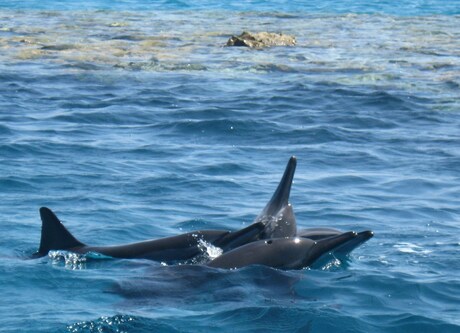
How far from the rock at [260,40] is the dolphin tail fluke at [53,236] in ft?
56.4

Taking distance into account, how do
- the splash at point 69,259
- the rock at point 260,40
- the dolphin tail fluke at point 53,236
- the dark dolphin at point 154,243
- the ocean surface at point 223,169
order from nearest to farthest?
1. the ocean surface at point 223,169
2. the splash at point 69,259
3. the dark dolphin at point 154,243
4. the dolphin tail fluke at point 53,236
5. the rock at point 260,40

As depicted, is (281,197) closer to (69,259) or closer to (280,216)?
(280,216)

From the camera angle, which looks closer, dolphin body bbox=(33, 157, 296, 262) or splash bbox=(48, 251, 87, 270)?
splash bbox=(48, 251, 87, 270)

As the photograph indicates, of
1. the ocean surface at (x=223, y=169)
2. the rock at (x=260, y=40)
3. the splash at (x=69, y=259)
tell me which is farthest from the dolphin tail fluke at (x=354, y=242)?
the rock at (x=260, y=40)

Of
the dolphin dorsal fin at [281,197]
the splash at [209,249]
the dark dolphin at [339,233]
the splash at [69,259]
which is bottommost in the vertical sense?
the splash at [69,259]

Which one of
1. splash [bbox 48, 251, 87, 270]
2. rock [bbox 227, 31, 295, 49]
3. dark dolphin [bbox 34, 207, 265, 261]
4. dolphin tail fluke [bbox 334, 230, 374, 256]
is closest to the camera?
dolphin tail fluke [bbox 334, 230, 374, 256]

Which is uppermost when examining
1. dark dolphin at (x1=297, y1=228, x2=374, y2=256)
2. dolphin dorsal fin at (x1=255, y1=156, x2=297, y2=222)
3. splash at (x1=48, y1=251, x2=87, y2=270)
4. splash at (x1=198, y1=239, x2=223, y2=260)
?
dolphin dorsal fin at (x1=255, y1=156, x2=297, y2=222)

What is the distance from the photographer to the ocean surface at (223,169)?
8422 millimetres

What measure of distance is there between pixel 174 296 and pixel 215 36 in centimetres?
2212

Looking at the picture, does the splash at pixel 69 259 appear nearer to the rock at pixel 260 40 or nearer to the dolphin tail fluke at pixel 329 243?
the dolphin tail fluke at pixel 329 243

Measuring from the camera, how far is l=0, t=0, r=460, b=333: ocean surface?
27.6ft

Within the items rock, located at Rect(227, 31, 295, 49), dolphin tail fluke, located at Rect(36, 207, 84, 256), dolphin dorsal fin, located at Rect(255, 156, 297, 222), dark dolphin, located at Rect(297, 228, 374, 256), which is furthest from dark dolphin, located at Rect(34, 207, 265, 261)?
rock, located at Rect(227, 31, 295, 49)

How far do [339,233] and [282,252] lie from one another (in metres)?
0.89

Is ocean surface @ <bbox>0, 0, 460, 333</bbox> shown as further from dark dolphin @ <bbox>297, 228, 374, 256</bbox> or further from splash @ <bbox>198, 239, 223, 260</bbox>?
splash @ <bbox>198, 239, 223, 260</bbox>
